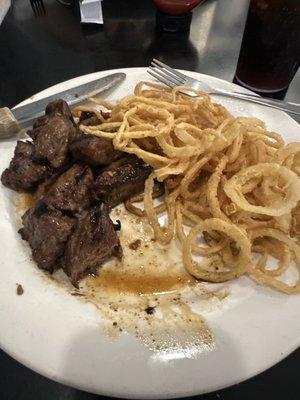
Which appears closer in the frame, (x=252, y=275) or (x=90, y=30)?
(x=252, y=275)

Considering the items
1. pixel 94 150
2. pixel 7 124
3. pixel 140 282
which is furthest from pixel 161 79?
pixel 140 282

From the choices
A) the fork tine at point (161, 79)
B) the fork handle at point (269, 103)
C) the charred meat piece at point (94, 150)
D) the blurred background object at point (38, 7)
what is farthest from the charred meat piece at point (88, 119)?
the blurred background object at point (38, 7)

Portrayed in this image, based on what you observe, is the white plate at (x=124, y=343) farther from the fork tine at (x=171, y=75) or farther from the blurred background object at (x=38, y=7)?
the blurred background object at (x=38, y=7)

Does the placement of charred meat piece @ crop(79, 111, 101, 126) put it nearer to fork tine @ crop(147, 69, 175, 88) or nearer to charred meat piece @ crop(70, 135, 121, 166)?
charred meat piece @ crop(70, 135, 121, 166)

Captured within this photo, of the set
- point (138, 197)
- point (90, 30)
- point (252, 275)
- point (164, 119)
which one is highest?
point (164, 119)

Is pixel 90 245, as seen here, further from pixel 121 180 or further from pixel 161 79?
pixel 161 79

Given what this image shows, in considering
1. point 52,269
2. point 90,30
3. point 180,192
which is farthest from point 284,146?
point 90,30

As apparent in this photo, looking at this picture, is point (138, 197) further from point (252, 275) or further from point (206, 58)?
point (206, 58)
